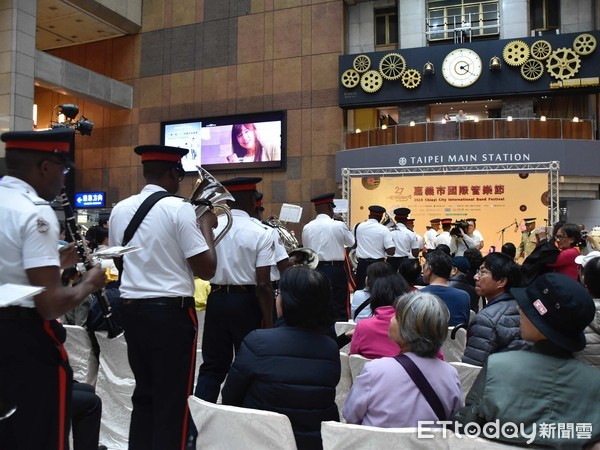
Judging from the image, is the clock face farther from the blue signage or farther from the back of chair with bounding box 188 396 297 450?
the back of chair with bounding box 188 396 297 450

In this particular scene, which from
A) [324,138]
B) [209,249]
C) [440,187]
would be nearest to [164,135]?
[324,138]

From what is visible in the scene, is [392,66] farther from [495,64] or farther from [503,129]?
[503,129]

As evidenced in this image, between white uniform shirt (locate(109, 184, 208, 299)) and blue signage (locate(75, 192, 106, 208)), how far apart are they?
16399 mm

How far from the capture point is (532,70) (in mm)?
14164

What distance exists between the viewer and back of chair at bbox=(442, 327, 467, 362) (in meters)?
3.62

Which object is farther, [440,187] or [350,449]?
[440,187]

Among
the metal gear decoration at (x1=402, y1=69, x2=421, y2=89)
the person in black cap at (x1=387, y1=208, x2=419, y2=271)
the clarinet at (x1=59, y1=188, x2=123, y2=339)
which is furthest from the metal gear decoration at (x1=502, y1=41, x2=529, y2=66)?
the clarinet at (x1=59, y1=188, x2=123, y2=339)

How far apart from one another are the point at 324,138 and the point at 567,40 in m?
6.83

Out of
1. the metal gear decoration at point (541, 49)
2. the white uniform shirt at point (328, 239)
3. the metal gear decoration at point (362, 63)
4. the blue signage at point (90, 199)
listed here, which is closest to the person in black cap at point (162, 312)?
the white uniform shirt at point (328, 239)

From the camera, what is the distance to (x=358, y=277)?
24.6 ft

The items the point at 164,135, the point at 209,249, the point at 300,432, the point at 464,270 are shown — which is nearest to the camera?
the point at 300,432

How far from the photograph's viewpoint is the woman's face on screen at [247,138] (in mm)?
16516

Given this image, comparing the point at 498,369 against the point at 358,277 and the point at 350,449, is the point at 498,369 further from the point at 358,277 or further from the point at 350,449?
the point at 358,277

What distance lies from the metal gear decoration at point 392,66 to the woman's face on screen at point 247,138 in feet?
14.0
